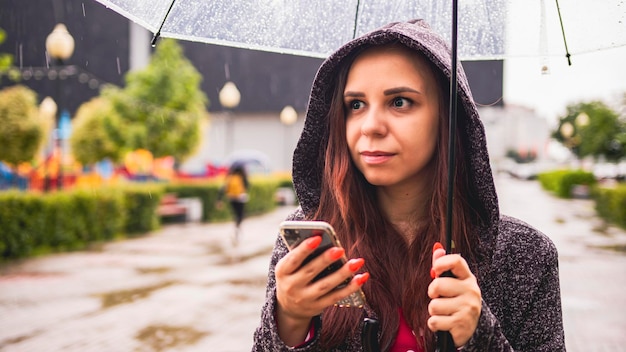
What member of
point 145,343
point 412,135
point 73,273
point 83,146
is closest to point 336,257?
point 412,135

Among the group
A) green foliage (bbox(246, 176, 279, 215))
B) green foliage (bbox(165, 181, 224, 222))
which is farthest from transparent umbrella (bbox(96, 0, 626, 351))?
green foliage (bbox(246, 176, 279, 215))

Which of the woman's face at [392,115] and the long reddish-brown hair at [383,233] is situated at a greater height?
the woman's face at [392,115]

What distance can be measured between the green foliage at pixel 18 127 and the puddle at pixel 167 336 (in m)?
8.08

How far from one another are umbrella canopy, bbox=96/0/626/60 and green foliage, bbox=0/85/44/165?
11948 mm

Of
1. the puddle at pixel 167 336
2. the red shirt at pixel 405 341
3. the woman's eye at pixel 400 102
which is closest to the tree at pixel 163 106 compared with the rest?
the puddle at pixel 167 336

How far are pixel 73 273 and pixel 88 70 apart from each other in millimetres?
27053

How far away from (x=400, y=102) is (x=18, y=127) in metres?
12.8

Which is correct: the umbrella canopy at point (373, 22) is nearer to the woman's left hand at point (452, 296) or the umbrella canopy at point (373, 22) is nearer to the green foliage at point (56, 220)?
the woman's left hand at point (452, 296)

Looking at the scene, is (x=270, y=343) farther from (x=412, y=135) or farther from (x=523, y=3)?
(x=523, y=3)

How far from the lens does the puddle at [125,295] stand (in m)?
7.70

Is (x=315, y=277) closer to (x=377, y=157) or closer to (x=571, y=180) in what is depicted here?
(x=377, y=157)

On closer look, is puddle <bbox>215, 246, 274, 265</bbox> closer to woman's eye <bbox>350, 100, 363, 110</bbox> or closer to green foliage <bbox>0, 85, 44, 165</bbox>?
green foliage <bbox>0, 85, 44, 165</bbox>

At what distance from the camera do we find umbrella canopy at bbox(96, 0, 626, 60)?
6.77 ft

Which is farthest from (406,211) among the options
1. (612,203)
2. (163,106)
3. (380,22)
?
(612,203)
